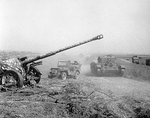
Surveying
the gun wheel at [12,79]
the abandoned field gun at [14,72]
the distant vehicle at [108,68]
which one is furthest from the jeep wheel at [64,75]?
the gun wheel at [12,79]

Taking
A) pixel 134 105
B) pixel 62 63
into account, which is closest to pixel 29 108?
pixel 134 105

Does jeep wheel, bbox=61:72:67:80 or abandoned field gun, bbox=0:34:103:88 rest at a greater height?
abandoned field gun, bbox=0:34:103:88

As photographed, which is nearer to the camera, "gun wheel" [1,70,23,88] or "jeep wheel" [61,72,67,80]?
"gun wheel" [1,70,23,88]

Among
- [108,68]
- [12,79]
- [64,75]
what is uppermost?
[12,79]

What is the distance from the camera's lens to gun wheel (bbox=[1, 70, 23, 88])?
35.5 feet

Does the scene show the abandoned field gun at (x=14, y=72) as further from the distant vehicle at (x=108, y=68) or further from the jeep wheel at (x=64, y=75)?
the distant vehicle at (x=108, y=68)

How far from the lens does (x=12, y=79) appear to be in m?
10.9

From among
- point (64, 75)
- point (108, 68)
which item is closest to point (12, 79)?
point (64, 75)

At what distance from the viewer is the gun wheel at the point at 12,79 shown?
1082 cm

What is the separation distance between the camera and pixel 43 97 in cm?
934

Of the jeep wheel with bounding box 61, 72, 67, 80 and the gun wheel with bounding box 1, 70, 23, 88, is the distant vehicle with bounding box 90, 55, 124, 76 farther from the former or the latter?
the gun wheel with bounding box 1, 70, 23, 88

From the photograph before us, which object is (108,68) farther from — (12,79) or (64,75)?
(12,79)

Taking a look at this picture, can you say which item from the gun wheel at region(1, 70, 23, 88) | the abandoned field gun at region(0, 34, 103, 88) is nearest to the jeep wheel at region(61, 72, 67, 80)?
the abandoned field gun at region(0, 34, 103, 88)

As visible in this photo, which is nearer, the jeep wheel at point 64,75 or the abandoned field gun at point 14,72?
the abandoned field gun at point 14,72
